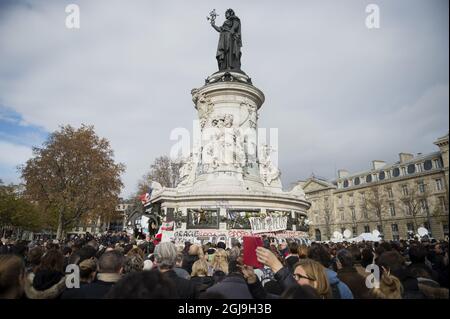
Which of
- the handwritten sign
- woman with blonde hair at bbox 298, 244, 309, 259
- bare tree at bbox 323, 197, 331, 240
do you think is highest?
bare tree at bbox 323, 197, 331, 240

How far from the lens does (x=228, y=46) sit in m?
27.2

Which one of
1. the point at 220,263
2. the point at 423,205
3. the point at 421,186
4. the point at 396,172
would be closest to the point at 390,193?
the point at 396,172

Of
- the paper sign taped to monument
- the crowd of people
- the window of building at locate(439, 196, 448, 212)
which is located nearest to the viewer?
the crowd of people

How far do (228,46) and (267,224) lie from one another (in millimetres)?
17295

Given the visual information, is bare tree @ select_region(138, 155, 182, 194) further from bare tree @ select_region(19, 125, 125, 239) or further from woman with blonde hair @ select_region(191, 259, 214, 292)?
woman with blonde hair @ select_region(191, 259, 214, 292)

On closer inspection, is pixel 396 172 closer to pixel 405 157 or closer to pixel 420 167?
pixel 405 157

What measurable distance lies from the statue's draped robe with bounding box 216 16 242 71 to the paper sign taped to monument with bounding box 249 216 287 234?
1502cm

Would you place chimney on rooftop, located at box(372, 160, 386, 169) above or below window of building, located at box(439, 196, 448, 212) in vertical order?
above

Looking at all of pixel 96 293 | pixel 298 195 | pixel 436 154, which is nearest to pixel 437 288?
pixel 96 293

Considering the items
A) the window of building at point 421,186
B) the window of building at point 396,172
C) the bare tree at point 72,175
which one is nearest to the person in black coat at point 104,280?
the bare tree at point 72,175

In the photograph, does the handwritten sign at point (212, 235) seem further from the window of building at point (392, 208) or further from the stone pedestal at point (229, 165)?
the window of building at point (392, 208)

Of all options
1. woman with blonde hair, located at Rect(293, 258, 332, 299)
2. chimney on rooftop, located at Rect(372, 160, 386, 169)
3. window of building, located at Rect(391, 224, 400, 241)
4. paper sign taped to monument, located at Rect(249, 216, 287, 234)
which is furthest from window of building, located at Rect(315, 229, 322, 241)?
woman with blonde hair, located at Rect(293, 258, 332, 299)

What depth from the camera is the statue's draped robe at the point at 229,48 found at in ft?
89.0

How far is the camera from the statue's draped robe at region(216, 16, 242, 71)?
27.1 m
